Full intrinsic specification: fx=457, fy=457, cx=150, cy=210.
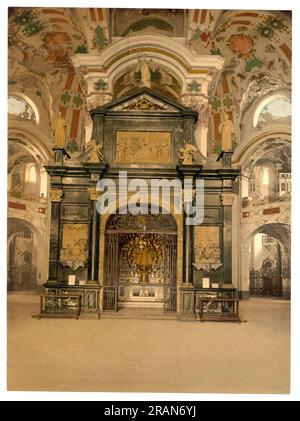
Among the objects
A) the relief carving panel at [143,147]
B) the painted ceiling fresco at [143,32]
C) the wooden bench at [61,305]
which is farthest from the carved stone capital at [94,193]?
Answer: the wooden bench at [61,305]

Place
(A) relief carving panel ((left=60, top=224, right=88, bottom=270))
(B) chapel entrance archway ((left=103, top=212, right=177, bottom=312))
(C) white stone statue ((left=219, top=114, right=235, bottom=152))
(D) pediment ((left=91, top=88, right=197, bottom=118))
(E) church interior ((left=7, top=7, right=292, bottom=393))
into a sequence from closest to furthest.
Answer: (E) church interior ((left=7, top=7, right=292, bottom=393))
(A) relief carving panel ((left=60, top=224, right=88, bottom=270))
(B) chapel entrance archway ((left=103, top=212, right=177, bottom=312))
(C) white stone statue ((left=219, top=114, right=235, bottom=152))
(D) pediment ((left=91, top=88, right=197, bottom=118))

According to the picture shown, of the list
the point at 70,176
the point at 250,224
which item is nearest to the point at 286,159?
the point at 250,224

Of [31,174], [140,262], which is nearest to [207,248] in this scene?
[140,262]

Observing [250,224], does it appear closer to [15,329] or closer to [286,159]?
[286,159]

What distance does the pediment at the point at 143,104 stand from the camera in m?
11.4

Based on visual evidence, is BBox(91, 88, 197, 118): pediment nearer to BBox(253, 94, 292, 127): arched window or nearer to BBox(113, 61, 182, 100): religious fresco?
BBox(113, 61, 182, 100): religious fresco

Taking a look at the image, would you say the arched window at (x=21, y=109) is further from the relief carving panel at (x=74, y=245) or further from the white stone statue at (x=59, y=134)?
the relief carving panel at (x=74, y=245)

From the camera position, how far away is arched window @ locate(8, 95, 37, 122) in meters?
10.2

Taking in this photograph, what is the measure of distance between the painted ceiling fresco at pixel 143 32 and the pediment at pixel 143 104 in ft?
2.79

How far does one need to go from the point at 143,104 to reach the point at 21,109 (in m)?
2.95

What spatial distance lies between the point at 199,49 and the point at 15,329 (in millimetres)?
8040

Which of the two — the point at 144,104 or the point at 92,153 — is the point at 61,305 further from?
the point at 144,104

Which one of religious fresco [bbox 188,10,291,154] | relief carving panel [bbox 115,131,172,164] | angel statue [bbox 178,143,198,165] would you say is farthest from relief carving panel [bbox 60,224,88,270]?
religious fresco [bbox 188,10,291,154]

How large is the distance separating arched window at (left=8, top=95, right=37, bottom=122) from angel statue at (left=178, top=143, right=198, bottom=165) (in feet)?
12.1
